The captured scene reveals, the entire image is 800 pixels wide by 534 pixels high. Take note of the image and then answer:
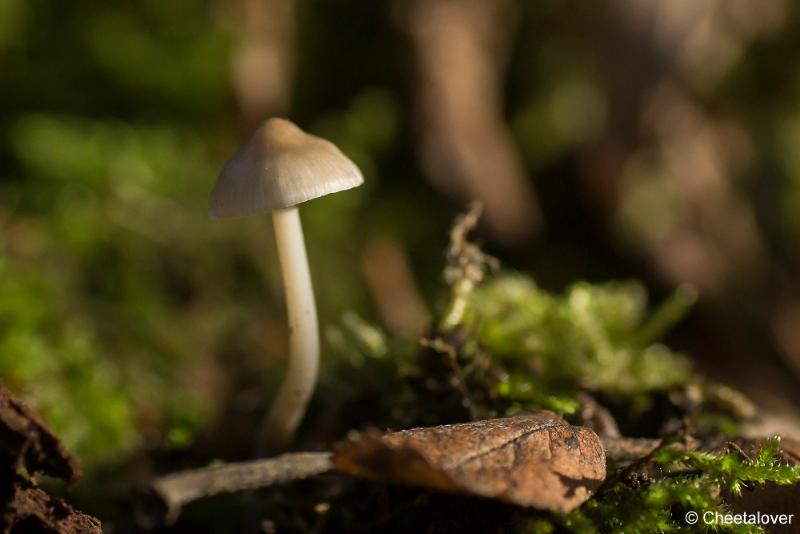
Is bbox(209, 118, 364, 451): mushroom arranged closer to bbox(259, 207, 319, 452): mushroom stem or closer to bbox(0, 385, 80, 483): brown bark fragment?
bbox(259, 207, 319, 452): mushroom stem

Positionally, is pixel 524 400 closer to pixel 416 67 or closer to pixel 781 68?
pixel 416 67

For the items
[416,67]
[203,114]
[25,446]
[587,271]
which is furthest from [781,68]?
[25,446]

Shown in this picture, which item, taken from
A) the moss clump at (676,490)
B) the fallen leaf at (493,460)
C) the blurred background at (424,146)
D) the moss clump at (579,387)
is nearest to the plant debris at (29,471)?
the fallen leaf at (493,460)

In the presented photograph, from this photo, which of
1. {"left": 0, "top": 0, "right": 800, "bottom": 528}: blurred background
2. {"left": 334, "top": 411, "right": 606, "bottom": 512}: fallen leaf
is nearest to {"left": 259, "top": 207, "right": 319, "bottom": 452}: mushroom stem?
{"left": 334, "top": 411, "right": 606, "bottom": 512}: fallen leaf

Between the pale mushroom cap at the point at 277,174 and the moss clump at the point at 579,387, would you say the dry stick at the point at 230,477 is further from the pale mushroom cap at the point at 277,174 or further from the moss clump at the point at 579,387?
the pale mushroom cap at the point at 277,174

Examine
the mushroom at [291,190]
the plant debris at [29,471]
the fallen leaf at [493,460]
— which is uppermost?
the mushroom at [291,190]

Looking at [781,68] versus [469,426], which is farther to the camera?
[781,68]

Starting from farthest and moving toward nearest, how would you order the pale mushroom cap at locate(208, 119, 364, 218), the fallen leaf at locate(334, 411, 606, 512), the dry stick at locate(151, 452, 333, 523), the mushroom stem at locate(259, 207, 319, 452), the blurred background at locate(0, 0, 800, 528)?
the blurred background at locate(0, 0, 800, 528) → the mushroom stem at locate(259, 207, 319, 452) → the pale mushroom cap at locate(208, 119, 364, 218) → the dry stick at locate(151, 452, 333, 523) → the fallen leaf at locate(334, 411, 606, 512)

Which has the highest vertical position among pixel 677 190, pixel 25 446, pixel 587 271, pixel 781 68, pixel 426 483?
pixel 781 68
